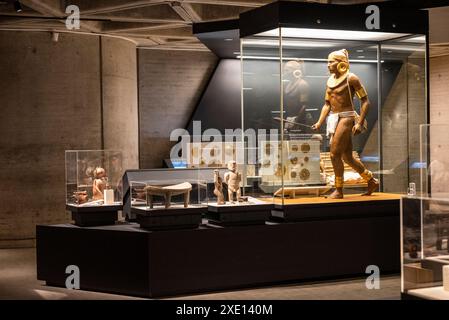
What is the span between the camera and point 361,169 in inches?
291

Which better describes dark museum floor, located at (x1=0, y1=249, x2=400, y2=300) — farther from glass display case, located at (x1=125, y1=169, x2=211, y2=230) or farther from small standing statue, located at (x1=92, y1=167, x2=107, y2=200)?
small standing statue, located at (x1=92, y1=167, x2=107, y2=200)

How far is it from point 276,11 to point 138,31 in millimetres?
4052

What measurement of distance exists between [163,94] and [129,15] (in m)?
3.04

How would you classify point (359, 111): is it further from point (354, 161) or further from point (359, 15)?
point (359, 15)

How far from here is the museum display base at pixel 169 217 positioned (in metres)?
6.00

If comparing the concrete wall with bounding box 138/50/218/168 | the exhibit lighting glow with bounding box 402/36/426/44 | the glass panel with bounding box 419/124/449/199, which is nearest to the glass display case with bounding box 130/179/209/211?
the glass panel with bounding box 419/124/449/199

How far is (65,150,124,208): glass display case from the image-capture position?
6848mm

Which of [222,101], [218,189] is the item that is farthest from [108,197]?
[222,101]

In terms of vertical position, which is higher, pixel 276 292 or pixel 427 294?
pixel 427 294

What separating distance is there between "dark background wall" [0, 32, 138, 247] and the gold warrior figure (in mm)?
4040

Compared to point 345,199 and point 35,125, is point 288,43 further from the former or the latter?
point 35,125

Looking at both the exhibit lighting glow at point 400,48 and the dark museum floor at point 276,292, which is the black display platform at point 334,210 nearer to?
the dark museum floor at point 276,292

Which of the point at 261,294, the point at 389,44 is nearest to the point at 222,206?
the point at 261,294

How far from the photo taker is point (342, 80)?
7.23 m
